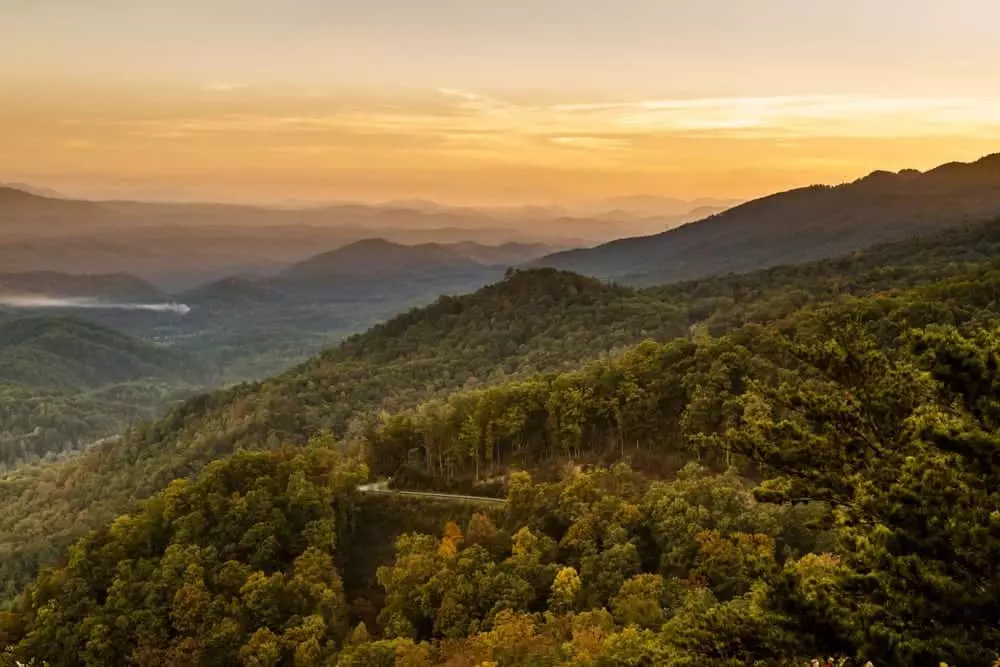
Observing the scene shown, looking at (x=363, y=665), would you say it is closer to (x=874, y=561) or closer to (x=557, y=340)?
(x=874, y=561)

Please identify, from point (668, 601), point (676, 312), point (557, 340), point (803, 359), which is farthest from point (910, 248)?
Result: point (803, 359)

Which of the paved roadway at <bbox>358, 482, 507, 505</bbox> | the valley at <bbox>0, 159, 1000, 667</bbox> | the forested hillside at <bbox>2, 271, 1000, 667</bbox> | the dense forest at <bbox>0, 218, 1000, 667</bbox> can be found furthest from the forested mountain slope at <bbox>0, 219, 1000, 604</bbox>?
the forested hillside at <bbox>2, 271, 1000, 667</bbox>

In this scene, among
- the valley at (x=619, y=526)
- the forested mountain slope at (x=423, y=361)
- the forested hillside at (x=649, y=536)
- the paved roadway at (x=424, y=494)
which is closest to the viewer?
the forested hillside at (x=649, y=536)

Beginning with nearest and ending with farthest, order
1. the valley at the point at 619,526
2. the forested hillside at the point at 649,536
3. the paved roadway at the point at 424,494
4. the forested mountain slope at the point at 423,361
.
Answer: the forested hillside at the point at 649,536
the valley at the point at 619,526
the paved roadway at the point at 424,494
the forested mountain slope at the point at 423,361

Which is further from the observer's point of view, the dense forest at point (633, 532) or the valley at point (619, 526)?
the valley at point (619, 526)

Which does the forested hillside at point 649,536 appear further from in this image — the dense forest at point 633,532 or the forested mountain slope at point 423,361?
the forested mountain slope at point 423,361

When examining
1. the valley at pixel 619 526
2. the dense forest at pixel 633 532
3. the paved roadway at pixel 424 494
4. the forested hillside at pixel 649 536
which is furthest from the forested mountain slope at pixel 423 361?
the forested hillside at pixel 649 536
